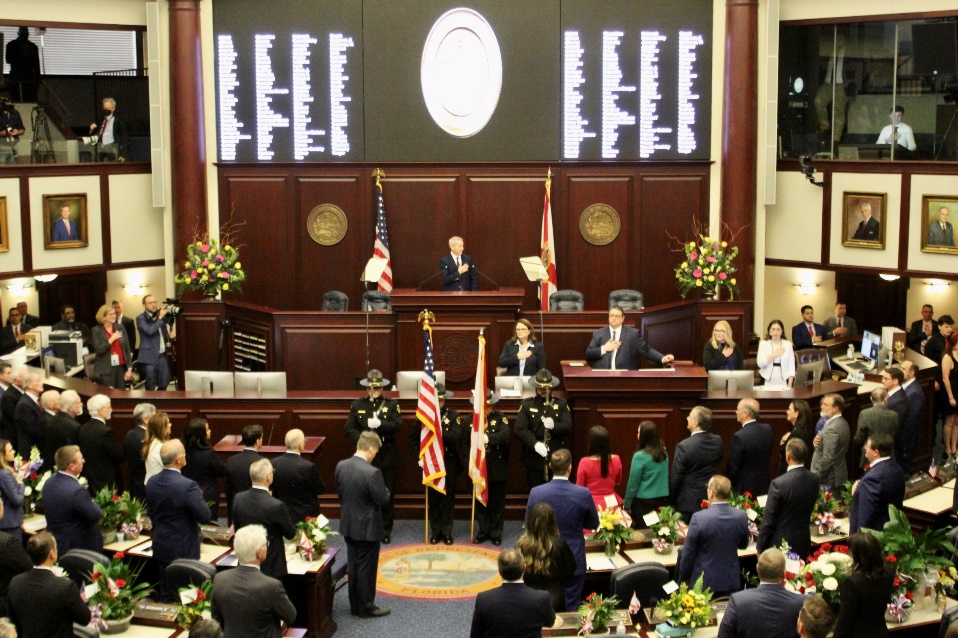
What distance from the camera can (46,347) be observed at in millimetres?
16656

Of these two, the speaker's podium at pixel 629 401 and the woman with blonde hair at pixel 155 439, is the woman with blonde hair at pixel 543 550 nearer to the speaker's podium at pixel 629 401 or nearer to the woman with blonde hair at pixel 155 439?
the woman with blonde hair at pixel 155 439

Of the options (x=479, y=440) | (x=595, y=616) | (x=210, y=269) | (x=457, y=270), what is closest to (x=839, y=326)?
(x=457, y=270)

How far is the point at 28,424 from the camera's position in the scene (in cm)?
1184

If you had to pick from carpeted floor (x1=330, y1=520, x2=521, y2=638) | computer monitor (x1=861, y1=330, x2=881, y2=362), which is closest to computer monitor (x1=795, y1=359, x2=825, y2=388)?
computer monitor (x1=861, y1=330, x2=881, y2=362)

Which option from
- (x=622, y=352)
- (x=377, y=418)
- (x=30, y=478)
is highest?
(x=622, y=352)

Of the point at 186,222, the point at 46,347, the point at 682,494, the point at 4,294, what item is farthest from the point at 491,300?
the point at 4,294

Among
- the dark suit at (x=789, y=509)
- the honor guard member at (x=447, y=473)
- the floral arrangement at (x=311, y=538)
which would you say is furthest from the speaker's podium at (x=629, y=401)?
the floral arrangement at (x=311, y=538)

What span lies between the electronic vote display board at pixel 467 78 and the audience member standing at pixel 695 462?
278 inches

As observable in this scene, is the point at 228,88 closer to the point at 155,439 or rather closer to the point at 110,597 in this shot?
the point at 155,439

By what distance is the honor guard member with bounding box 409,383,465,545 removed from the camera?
12.0m

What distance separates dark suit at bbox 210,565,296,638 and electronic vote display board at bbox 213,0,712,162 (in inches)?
396

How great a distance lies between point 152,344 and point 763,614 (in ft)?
34.9

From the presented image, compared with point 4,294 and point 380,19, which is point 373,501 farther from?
point 4,294

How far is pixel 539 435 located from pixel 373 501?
2421 mm
